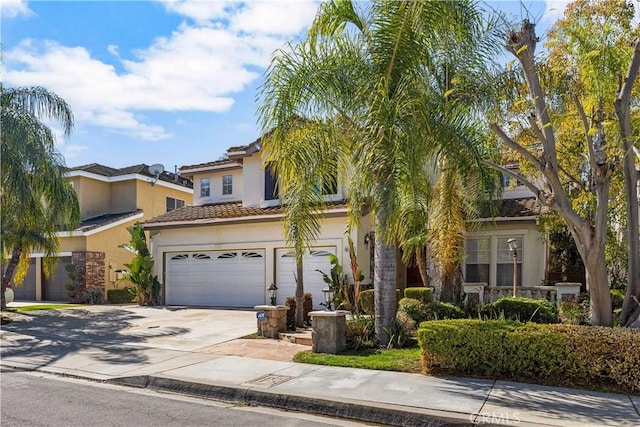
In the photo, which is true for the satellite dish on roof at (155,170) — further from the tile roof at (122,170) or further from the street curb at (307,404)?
the street curb at (307,404)

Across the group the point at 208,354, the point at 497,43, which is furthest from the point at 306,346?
the point at 497,43

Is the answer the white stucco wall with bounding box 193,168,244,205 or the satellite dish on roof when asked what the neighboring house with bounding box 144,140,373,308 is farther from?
the satellite dish on roof

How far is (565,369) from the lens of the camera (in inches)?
298

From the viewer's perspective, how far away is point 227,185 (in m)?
22.0

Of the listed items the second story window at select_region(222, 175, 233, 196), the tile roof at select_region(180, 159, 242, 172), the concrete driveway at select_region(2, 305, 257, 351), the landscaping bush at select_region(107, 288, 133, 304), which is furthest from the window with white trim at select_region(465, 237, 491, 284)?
the landscaping bush at select_region(107, 288, 133, 304)

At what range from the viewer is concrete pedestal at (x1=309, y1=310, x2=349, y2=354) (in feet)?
32.7

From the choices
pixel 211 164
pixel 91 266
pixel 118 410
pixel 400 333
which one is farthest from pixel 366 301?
pixel 91 266

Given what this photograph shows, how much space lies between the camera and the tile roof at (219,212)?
18153 millimetres

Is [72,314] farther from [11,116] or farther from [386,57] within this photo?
[386,57]

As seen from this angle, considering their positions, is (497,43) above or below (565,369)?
above

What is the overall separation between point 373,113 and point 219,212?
1243cm

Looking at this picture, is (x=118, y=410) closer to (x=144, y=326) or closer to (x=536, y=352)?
(x=536, y=352)

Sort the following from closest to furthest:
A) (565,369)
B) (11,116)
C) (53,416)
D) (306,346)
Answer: (53,416), (565,369), (306,346), (11,116)

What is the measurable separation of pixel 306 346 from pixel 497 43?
24.0ft
